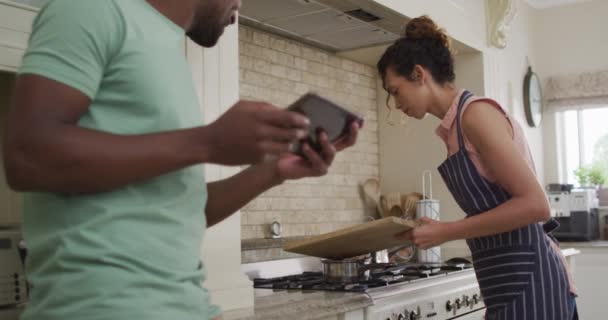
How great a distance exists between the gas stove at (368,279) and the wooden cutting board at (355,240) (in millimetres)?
105

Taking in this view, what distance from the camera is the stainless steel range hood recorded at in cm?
249

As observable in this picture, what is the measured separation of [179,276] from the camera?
0.83 metres

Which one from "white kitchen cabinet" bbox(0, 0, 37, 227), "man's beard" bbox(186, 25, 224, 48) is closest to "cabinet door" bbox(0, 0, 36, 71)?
"white kitchen cabinet" bbox(0, 0, 37, 227)

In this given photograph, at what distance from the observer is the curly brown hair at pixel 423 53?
202 centimetres

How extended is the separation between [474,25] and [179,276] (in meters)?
2.93

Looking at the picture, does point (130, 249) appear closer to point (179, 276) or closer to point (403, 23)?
point (179, 276)

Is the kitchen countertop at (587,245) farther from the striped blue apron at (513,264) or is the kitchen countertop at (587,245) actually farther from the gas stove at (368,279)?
the striped blue apron at (513,264)

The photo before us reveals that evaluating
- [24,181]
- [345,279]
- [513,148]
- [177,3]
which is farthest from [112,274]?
[345,279]

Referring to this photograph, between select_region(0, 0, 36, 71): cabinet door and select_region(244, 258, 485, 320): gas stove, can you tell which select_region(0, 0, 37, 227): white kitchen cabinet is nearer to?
select_region(0, 0, 36, 71): cabinet door

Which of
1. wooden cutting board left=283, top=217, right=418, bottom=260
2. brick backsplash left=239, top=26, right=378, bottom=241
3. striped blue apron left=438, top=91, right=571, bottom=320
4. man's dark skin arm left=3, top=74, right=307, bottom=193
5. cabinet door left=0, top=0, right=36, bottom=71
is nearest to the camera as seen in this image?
man's dark skin arm left=3, top=74, right=307, bottom=193

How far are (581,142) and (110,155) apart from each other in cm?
491

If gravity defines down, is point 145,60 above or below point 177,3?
below

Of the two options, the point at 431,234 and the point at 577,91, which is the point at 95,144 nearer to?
the point at 431,234

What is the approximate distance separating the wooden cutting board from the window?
10.8 ft
